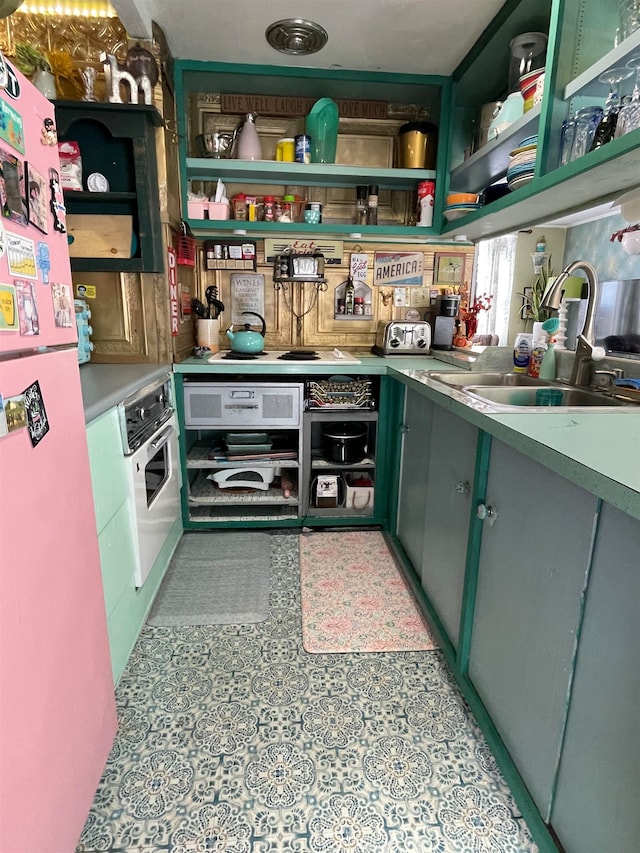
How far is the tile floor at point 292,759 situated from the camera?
3.49 feet

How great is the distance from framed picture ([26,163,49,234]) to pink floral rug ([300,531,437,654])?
1.50 m

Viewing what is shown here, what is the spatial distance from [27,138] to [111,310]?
4.64ft

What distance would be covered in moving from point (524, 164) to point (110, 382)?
5.48ft

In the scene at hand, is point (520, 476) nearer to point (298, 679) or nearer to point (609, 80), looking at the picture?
point (298, 679)

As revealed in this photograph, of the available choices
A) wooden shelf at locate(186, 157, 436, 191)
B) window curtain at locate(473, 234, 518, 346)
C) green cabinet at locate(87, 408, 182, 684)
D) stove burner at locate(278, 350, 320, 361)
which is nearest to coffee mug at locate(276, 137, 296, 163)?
wooden shelf at locate(186, 157, 436, 191)

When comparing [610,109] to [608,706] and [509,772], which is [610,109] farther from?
[509,772]

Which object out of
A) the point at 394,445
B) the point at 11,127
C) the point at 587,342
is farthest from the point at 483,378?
the point at 11,127

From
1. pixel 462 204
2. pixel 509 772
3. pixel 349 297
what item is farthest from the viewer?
pixel 349 297

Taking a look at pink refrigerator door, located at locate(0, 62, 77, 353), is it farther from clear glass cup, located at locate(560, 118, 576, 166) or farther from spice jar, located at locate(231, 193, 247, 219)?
spice jar, located at locate(231, 193, 247, 219)

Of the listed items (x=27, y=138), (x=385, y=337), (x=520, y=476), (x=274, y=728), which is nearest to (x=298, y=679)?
(x=274, y=728)

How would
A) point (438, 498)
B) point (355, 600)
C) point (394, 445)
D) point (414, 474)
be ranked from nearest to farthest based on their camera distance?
point (438, 498) < point (355, 600) < point (414, 474) < point (394, 445)

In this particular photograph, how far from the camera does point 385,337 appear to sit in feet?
8.52

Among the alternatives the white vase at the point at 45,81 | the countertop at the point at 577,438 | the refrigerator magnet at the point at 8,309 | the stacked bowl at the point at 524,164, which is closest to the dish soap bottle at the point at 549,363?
the countertop at the point at 577,438

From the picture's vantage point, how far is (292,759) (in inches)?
48.8
